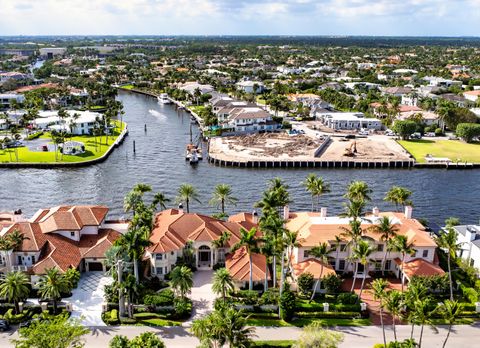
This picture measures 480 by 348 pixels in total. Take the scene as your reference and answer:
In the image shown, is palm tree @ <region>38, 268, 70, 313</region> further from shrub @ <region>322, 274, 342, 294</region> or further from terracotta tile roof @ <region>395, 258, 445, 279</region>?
terracotta tile roof @ <region>395, 258, 445, 279</region>

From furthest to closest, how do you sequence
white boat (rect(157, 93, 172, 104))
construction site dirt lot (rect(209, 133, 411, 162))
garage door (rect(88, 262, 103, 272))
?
white boat (rect(157, 93, 172, 104)) < construction site dirt lot (rect(209, 133, 411, 162)) < garage door (rect(88, 262, 103, 272))

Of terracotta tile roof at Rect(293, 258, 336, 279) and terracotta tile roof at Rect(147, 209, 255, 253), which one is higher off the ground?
terracotta tile roof at Rect(147, 209, 255, 253)

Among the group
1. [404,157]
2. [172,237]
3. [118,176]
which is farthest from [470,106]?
[172,237]

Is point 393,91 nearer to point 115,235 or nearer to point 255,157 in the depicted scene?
point 255,157

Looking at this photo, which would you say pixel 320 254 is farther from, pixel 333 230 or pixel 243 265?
pixel 243 265

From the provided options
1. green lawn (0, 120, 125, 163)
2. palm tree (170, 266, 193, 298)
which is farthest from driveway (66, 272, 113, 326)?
green lawn (0, 120, 125, 163)

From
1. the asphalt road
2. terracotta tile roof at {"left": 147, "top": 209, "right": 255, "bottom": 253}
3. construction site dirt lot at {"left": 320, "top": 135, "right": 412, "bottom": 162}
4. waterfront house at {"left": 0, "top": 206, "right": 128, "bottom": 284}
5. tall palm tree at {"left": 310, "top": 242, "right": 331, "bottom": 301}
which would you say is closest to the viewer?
the asphalt road

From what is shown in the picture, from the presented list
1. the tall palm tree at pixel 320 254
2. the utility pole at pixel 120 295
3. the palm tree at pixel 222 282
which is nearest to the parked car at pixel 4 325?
the utility pole at pixel 120 295
